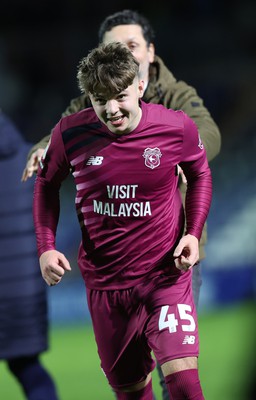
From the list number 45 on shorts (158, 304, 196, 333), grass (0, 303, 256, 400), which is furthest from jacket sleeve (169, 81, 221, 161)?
grass (0, 303, 256, 400)

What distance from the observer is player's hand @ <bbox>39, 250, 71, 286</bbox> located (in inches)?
141

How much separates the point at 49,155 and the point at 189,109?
77cm

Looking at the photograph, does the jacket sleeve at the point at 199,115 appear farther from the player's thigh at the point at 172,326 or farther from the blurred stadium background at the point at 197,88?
the blurred stadium background at the point at 197,88

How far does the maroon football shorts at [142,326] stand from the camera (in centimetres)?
361

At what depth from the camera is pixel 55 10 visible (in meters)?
8.56

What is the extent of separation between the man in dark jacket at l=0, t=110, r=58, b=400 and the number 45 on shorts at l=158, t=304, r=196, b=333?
105 cm

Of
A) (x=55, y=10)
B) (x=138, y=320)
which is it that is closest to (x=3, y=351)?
(x=138, y=320)

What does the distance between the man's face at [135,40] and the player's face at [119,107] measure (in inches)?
25.9

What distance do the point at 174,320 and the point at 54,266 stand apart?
452 millimetres

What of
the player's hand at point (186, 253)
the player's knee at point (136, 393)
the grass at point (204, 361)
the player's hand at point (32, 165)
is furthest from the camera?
the grass at point (204, 361)

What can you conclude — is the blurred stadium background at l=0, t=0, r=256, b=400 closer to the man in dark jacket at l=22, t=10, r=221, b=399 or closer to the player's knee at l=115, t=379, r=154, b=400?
the man in dark jacket at l=22, t=10, r=221, b=399

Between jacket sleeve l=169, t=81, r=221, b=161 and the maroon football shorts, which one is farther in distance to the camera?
jacket sleeve l=169, t=81, r=221, b=161

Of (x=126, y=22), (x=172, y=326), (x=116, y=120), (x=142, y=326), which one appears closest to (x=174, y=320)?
(x=172, y=326)

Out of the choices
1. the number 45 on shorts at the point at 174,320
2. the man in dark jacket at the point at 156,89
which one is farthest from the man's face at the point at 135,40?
the number 45 on shorts at the point at 174,320
